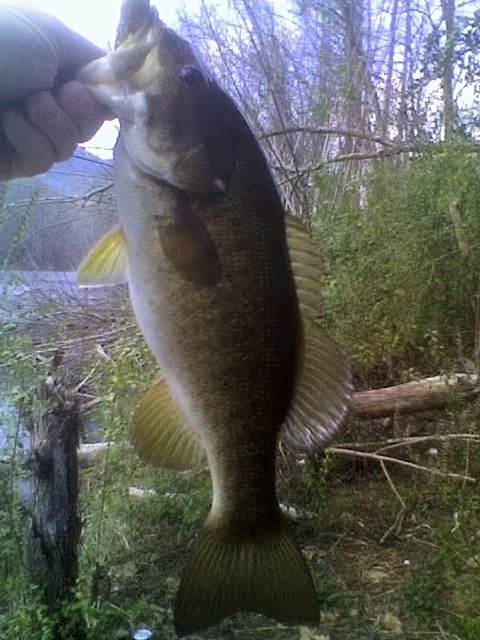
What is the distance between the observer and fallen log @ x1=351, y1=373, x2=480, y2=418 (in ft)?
7.70

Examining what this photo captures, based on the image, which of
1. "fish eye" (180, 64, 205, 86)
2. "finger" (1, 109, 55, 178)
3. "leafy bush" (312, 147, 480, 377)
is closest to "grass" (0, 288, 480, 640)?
"leafy bush" (312, 147, 480, 377)

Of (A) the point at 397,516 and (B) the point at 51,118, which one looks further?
(A) the point at 397,516

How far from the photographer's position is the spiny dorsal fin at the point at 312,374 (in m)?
0.65

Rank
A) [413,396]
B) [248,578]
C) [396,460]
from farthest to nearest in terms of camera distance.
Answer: [413,396], [396,460], [248,578]

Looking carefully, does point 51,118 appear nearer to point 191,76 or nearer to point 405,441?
point 191,76

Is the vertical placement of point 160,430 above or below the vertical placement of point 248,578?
above

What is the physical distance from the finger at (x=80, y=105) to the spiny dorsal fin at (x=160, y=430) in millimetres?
260

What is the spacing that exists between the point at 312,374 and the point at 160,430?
0.15m

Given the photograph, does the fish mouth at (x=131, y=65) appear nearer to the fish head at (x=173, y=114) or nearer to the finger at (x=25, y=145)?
the fish head at (x=173, y=114)

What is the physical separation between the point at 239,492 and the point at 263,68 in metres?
1.87

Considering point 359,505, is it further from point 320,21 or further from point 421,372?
point 320,21

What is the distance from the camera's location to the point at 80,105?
2.15 ft

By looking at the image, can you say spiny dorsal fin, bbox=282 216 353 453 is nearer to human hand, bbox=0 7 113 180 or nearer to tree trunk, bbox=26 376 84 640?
human hand, bbox=0 7 113 180

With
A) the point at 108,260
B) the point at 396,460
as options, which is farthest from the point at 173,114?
the point at 396,460
